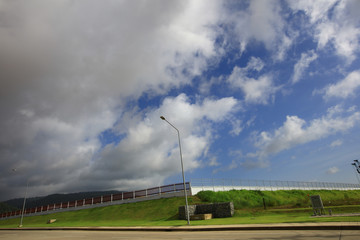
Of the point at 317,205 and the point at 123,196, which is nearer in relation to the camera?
the point at 317,205

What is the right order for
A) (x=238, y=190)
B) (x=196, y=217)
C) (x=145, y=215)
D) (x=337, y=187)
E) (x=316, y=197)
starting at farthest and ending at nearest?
(x=337, y=187)
(x=238, y=190)
(x=145, y=215)
(x=196, y=217)
(x=316, y=197)

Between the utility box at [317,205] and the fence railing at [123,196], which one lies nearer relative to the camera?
the utility box at [317,205]

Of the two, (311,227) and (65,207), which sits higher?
(65,207)

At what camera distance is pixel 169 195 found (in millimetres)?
34750

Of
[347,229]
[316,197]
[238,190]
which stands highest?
[238,190]

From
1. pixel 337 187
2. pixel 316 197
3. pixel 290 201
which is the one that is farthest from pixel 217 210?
pixel 337 187

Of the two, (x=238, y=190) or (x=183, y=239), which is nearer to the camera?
(x=183, y=239)

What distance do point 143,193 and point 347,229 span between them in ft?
105

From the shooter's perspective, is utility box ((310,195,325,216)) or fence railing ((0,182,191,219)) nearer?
utility box ((310,195,325,216))

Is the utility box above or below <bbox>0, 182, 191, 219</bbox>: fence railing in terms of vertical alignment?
below

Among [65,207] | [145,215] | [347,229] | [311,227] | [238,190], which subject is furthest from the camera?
[65,207]

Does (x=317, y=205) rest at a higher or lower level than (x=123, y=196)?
lower

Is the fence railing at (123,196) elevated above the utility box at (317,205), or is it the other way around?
the fence railing at (123,196)

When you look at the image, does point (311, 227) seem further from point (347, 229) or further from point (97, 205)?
point (97, 205)
